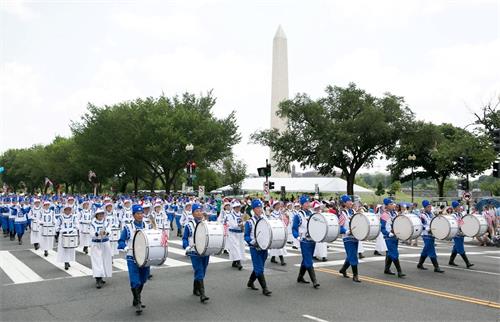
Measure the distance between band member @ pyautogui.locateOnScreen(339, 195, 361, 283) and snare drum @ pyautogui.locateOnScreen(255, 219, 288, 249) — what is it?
195 centimetres

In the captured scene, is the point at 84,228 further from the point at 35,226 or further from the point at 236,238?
the point at 236,238

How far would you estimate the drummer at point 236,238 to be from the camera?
13.6 metres

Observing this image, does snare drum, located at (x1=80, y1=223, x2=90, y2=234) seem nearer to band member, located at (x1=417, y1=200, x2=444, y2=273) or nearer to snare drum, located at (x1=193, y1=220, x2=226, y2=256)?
snare drum, located at (x1=193, y1=220, x2=226, y2=256)

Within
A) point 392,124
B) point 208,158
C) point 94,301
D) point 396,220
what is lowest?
point 94,301

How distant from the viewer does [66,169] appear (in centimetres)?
7381

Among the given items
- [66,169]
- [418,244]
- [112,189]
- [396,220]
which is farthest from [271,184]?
[112,189]

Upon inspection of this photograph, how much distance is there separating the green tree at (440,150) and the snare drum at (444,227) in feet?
69.7

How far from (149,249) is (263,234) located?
2.55m

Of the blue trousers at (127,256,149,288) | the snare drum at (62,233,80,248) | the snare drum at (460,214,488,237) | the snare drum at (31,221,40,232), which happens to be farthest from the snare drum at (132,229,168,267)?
the snare drum at (31,221,40,232)

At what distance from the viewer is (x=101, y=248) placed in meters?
11.2

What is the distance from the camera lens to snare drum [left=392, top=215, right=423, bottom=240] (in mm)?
12102

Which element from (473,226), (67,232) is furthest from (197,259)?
(473,226)

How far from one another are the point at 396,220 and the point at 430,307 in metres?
3.87

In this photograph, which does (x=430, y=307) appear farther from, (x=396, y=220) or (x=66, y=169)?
(x=66, y=169)
